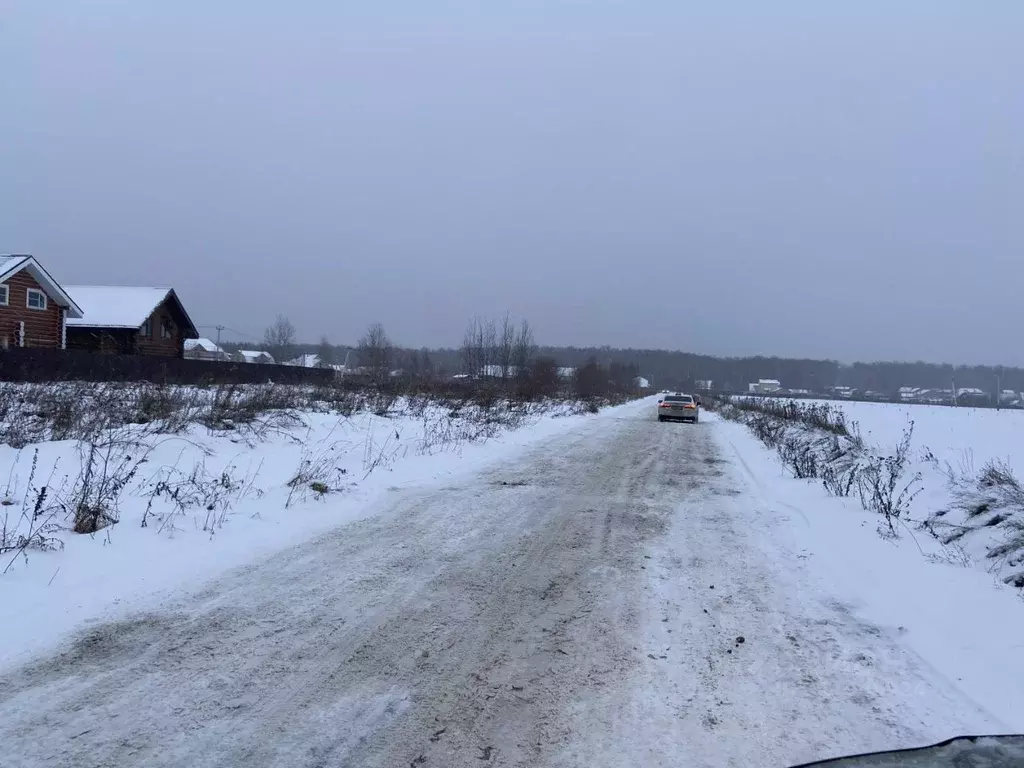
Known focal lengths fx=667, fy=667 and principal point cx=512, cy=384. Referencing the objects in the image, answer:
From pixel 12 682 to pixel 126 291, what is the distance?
45733 mm

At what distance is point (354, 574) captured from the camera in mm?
5793

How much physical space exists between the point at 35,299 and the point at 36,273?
140 cm

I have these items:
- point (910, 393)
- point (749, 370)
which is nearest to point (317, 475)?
point (910, 393)

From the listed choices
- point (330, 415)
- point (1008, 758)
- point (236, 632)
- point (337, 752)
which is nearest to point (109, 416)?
point (330, 415)

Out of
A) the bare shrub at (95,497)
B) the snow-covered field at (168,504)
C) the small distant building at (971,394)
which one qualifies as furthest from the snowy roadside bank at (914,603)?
the small distant building at (971,394)

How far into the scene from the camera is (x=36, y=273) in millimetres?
32125

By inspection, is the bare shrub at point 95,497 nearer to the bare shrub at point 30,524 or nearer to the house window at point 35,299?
the bare shrub at point 30,524

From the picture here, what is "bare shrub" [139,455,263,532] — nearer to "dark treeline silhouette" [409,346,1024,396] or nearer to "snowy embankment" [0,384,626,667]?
"snowy embankment" [0,384,626,667]

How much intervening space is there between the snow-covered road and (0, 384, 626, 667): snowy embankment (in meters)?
0.59

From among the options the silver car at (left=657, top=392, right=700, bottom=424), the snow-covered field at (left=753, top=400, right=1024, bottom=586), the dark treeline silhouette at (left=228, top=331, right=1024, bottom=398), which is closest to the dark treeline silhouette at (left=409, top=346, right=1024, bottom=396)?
the dark treeline silhouette at (left=228, top=331, right=1024, bottom=398)

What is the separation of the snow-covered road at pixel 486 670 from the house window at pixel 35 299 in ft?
111

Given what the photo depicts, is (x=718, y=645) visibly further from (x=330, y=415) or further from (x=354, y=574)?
(x=330, y=415)

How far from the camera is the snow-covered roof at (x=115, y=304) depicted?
131ft

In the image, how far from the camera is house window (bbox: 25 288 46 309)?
32281 millimetres
